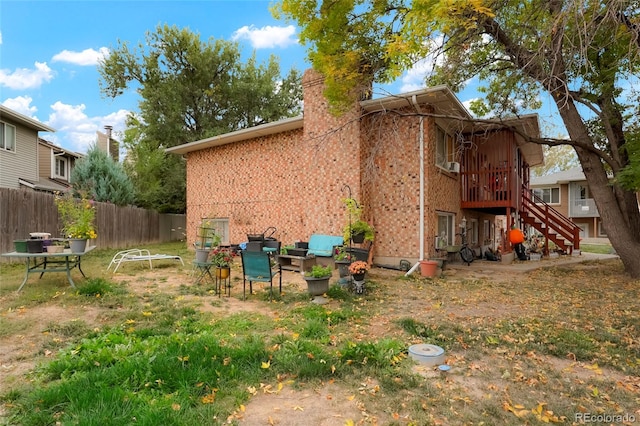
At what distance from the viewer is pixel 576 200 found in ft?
99.4

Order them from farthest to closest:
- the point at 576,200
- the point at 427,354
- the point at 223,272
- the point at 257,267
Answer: the point at 576,200
the point at 223,272
the point at 257,267
the point at 427,354

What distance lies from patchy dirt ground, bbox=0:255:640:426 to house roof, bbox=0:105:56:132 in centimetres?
1181

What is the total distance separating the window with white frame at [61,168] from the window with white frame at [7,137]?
7631 millimetres

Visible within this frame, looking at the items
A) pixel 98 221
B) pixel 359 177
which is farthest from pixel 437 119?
pixel 98 221

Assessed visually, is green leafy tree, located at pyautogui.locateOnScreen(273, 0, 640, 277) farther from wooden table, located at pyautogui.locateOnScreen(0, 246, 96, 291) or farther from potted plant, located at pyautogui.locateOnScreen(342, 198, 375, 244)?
wooden table, located at pyautogui.locateOnScreen(0, 246, 96, 291)

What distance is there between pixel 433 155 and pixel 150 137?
20.3 m

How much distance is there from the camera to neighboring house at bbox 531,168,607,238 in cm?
2961

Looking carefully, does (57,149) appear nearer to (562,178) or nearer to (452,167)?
(452,167)

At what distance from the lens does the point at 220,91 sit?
2528 cm

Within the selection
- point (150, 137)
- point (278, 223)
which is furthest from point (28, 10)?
point (150, 137)

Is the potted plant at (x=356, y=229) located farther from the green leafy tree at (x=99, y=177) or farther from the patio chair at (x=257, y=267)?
the green leafy tree at (x=99, y=177)

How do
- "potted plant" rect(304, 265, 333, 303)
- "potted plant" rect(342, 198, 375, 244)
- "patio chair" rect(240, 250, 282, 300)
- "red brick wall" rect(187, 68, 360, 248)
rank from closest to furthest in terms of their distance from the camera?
"potted plant" rect(304, 265, 333, 303) → "patio chair" rect(240, 250, 282, 300) → "potted plant" rect(342, 198, 375, 244) → "red brick wall" rect(187, 68, 360, 248)

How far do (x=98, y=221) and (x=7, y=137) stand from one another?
238 inches

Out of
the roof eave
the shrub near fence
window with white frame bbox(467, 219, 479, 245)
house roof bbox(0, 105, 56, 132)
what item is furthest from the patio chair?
house roof bbox(0, 105, 56, 132)
